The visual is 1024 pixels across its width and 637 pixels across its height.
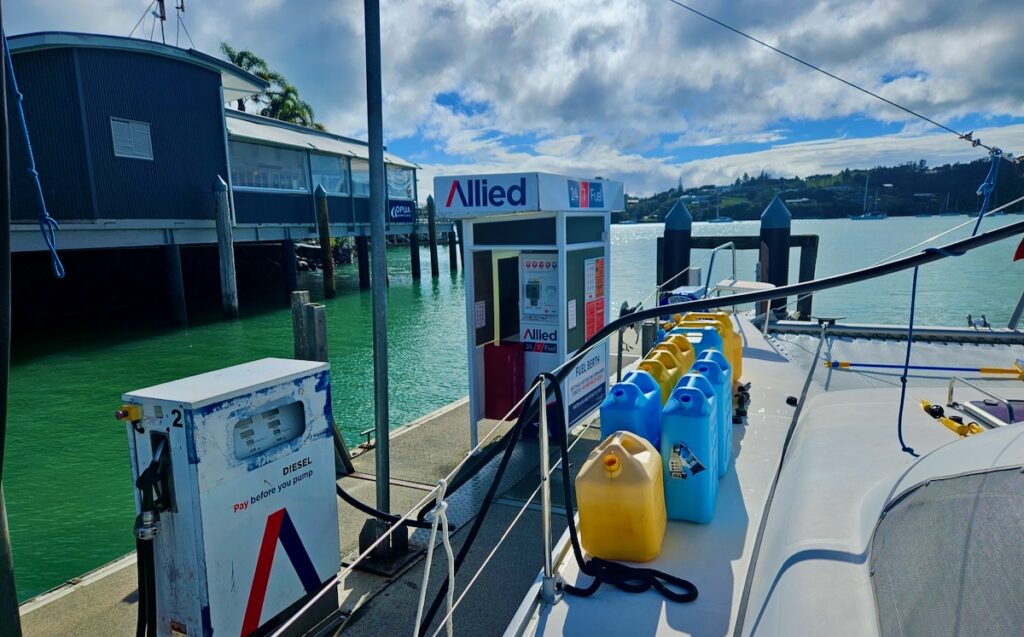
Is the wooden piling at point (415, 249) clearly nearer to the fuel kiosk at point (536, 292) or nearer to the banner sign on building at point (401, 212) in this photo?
the banner sign on building at point (401, 212)

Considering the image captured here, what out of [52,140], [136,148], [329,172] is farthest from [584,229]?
[329,172]

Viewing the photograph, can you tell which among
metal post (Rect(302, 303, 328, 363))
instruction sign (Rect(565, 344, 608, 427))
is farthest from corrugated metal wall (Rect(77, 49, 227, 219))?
instruction sign (Rect(565, 344, 608, 427))

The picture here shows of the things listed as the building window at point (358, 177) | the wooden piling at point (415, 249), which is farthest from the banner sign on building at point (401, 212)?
the building window at point (358, 177)

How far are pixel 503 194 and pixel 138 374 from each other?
11.2 metres

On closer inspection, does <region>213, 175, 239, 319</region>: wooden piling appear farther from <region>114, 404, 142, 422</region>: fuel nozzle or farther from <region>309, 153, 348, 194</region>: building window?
<region>114, 404, 142, 422</region>: fuel nozzle

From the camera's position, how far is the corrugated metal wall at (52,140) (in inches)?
584

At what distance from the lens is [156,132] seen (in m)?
17.1

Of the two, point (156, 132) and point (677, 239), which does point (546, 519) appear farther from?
point (156, 132)

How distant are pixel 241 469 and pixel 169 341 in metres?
15.7

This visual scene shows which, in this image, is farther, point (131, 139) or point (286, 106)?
point (286, 106)

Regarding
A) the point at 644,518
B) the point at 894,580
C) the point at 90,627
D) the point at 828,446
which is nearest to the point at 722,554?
the point at 644,518

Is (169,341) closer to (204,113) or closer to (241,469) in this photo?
(204,113)

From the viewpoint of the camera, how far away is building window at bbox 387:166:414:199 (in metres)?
28.5

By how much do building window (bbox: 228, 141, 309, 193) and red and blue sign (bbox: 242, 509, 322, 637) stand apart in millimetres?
19828
